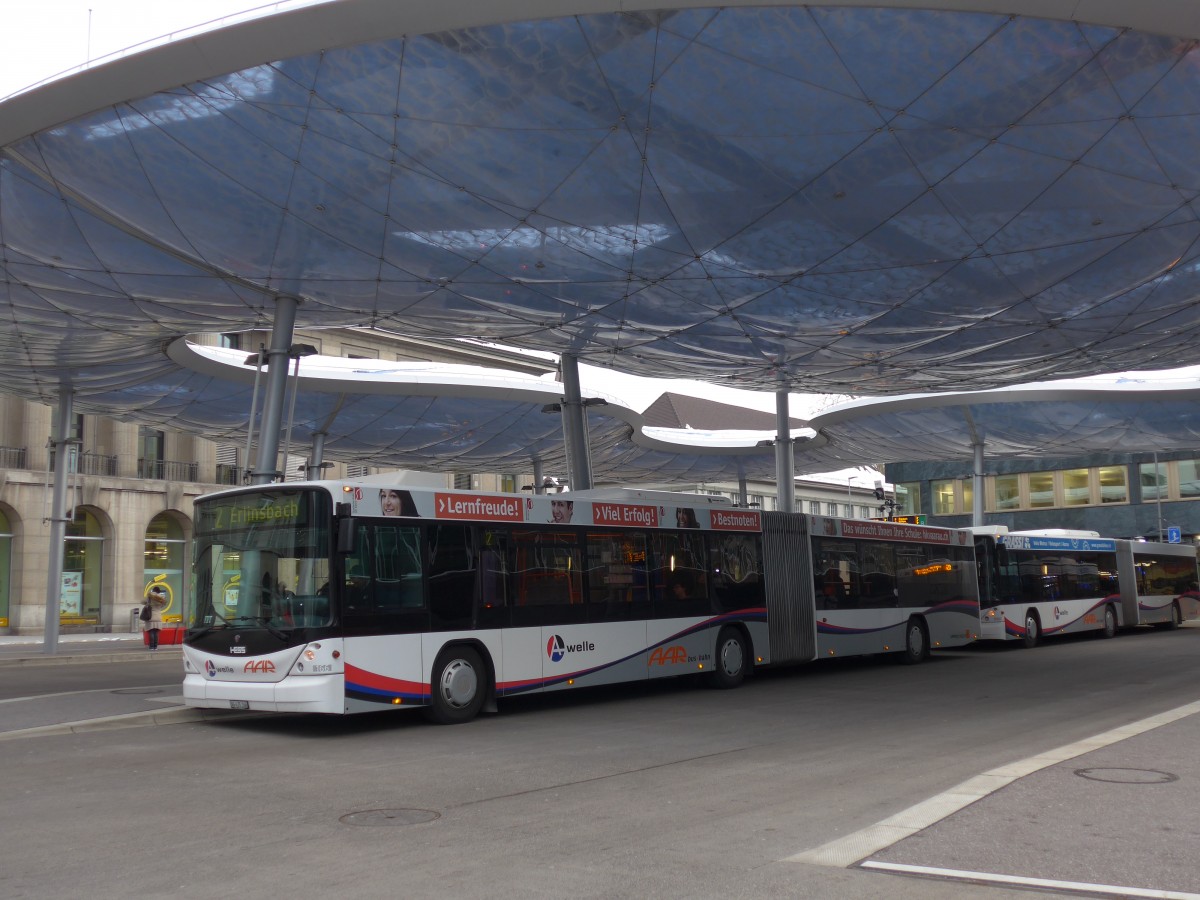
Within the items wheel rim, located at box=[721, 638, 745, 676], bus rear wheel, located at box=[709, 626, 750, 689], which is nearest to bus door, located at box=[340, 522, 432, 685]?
bus rear wheel, located at box=[709, 626, 750, 689]

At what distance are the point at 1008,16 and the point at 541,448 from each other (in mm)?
36236

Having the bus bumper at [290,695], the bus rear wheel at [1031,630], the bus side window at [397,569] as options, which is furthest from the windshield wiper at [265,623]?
the bus rear wheel at [1031,630]

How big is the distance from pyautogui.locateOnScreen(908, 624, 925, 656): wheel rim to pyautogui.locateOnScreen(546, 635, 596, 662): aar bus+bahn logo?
10605 mm

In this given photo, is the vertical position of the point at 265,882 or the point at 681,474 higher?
the point at 681,474

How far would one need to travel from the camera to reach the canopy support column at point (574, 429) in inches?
1144

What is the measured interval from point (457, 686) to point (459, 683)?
5cm

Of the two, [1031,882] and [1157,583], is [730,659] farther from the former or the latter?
[1157,583]

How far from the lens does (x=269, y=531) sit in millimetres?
13719

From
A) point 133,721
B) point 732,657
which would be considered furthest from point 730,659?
point 133,721

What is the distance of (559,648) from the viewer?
15.9 metres

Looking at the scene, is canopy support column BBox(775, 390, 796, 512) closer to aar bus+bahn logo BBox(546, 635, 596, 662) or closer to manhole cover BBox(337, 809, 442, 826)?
aar bus+bahn logo BBox(546, 635, 596, 662)

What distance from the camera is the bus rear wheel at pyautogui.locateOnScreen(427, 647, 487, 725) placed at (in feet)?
46.6

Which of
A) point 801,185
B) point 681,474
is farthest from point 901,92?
point 681,474

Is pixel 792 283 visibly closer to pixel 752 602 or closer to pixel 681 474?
pixel 752 602
